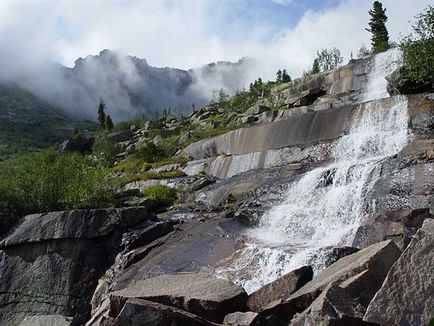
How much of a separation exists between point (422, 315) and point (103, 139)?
66.7 meters

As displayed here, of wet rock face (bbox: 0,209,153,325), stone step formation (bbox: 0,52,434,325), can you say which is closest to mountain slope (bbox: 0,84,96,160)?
stone step formation (bbox: 0,52,434,325)

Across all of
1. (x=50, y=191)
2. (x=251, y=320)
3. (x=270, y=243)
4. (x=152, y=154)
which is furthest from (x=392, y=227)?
(x=152, y=154)

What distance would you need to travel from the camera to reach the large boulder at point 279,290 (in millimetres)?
10766

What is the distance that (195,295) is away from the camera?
35.6 feet

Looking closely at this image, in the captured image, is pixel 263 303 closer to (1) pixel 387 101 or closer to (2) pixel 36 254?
(2) pixel 36 254

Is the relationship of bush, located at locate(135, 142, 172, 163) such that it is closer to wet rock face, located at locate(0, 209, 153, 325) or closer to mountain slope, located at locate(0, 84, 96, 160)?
wet rock face, located at locate(0, 209, 153, 325)

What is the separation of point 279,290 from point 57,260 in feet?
36.9

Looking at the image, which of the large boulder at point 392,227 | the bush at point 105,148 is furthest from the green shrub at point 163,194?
the bush at point 105,148

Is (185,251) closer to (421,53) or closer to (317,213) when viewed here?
(317,213)

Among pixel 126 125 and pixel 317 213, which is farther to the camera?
pixel 126 125

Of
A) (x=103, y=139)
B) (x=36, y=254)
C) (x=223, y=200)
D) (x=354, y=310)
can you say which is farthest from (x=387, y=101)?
(x=103, y=139)

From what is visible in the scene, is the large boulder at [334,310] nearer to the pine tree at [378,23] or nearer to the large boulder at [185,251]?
the large boulder at [185,251]

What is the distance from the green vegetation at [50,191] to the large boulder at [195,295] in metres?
11.5

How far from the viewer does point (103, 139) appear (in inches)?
2810
